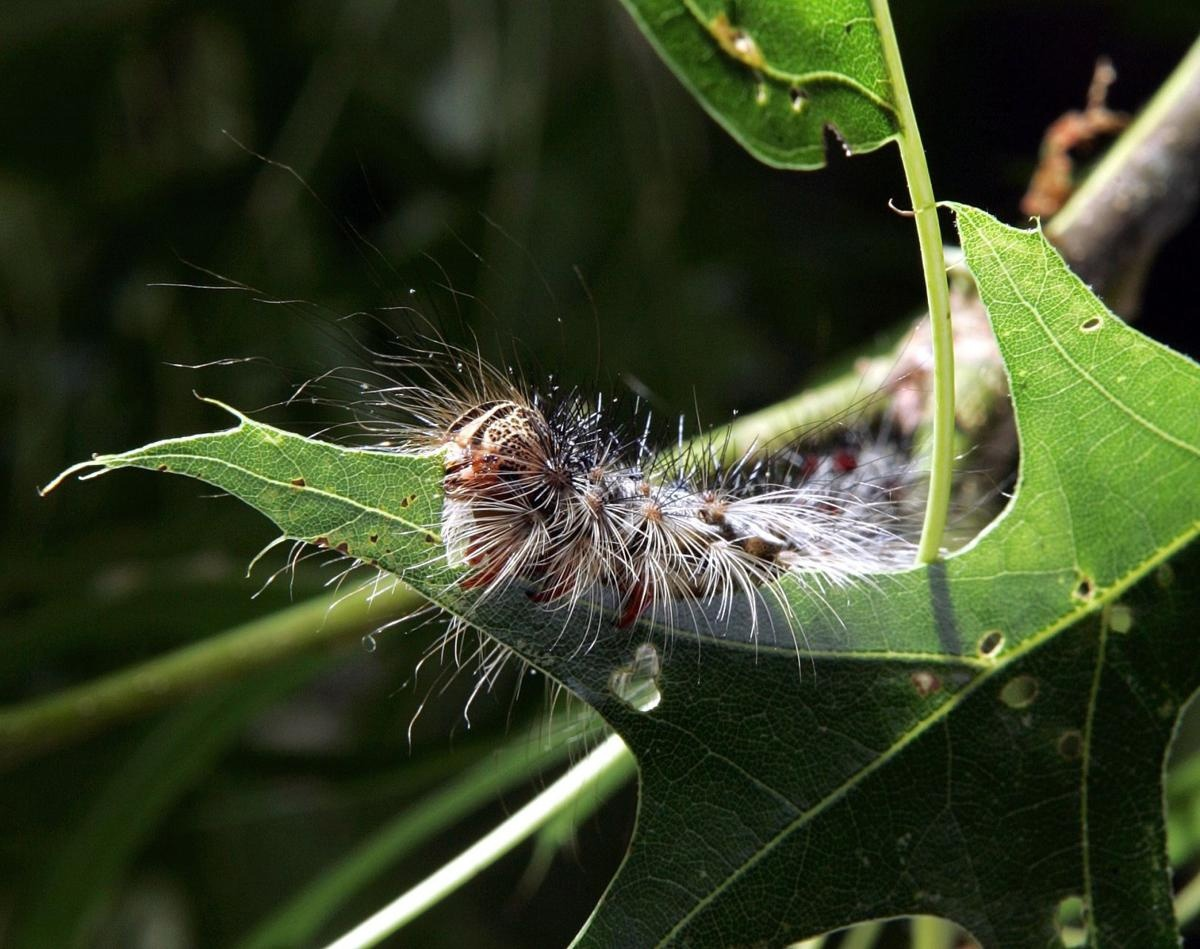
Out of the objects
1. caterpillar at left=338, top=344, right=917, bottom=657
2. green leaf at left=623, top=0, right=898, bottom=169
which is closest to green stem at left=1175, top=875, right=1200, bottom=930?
caterpillar at left=338, top=344, right=917, bottom=657

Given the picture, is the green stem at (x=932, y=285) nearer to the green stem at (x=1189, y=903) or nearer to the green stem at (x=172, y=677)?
the green stem at (x=172, y=677)

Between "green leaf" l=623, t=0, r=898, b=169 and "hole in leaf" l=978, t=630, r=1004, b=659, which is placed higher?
"green leaf" l=623, t=0, r=898, b=169

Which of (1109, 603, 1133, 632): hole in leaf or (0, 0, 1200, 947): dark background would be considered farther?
(0, 0, 1200, 947): dark background

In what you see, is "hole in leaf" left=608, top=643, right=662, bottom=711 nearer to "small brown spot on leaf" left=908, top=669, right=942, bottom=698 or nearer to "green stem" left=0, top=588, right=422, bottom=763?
"small brown spot on leaf" left=908, top=669, right=942, bottom=698

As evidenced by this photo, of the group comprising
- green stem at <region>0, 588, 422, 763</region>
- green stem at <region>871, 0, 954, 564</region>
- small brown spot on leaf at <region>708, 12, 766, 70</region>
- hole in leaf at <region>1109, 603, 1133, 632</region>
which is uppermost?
small brown spot on leaf at <region>708, 12, 766, 70</region>

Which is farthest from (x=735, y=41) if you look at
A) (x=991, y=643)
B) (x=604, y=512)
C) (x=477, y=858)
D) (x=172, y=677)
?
(x=172, y=677)

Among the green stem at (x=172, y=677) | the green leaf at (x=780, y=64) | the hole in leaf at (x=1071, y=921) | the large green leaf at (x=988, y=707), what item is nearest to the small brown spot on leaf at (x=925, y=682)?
the large green leaf at (x=988, y=707)
